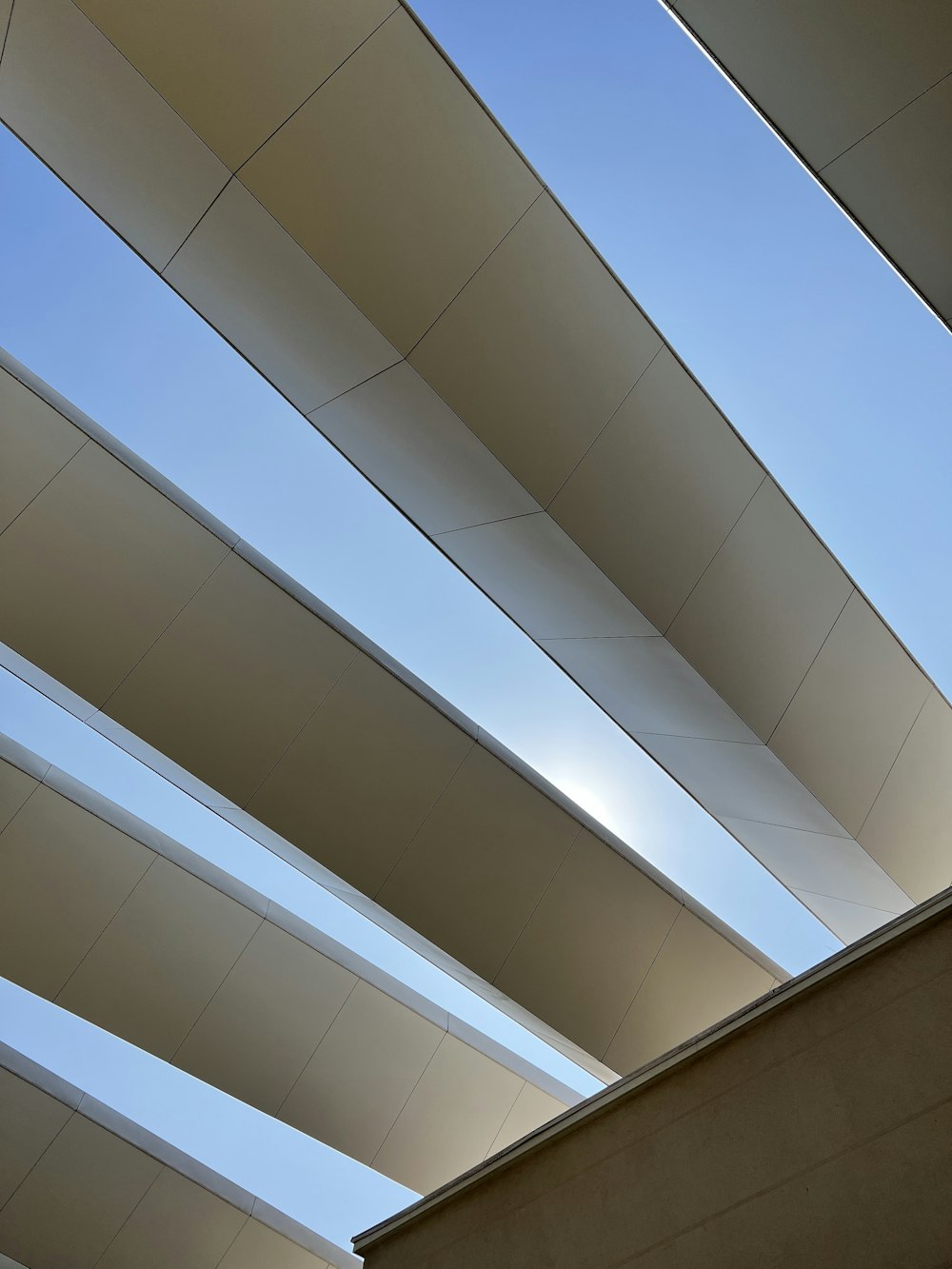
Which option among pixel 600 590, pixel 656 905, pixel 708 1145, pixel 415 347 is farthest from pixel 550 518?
pixel 656 905

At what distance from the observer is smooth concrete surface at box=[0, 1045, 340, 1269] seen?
44.6 feet

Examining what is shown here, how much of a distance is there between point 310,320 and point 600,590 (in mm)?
3528

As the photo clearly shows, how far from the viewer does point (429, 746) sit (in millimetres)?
10734

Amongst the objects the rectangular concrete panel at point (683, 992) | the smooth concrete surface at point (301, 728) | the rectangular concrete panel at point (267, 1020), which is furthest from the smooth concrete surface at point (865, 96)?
the rectangular concrete panel at point (267, 1020)

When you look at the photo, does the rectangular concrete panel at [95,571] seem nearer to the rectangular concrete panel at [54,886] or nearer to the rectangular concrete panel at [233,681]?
the rectangular concrete panel at [233,681]

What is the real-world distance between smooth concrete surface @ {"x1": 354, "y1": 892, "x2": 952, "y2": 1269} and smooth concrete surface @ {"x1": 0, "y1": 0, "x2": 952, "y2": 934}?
166 inches

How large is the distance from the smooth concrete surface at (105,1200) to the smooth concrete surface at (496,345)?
8230 millimetres

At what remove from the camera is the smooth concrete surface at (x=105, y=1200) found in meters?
13.6

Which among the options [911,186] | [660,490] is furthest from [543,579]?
[911,186]

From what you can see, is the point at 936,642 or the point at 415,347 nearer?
the point at 415,347

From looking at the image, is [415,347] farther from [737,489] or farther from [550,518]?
[737,489]

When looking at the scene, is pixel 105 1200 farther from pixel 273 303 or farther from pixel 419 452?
pixel 273 303

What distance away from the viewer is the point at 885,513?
336 inches

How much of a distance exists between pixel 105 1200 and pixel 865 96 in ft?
58.1
